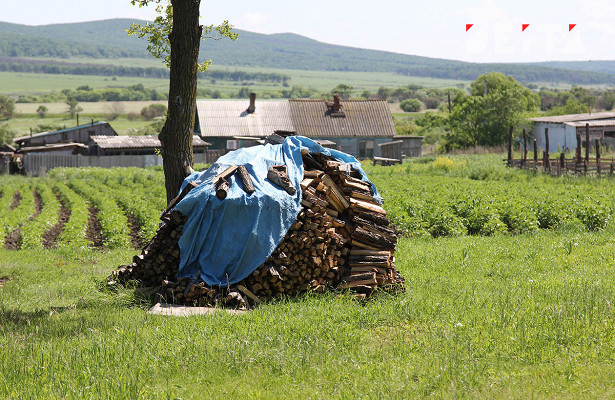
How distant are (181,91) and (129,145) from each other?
40.0 m

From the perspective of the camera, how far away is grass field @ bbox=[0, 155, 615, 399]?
231 inches

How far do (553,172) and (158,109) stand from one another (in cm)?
12445

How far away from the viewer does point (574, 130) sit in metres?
47.8

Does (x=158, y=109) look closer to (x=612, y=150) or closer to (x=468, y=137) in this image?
(x=468, y=137)

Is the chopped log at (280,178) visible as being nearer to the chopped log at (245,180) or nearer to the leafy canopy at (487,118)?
the chopped log at (245,180)

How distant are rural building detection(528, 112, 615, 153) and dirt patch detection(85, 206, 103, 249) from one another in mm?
33803

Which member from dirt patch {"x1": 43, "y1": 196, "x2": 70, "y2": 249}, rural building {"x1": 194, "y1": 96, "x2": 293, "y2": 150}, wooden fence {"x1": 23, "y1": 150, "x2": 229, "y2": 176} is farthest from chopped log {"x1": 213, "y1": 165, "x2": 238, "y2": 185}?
rural building {"x1": 194, "y1": 96, "x2": 293, "y2": 150}

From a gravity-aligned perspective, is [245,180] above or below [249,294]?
above

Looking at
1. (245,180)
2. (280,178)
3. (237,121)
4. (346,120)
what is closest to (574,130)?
(346,120)

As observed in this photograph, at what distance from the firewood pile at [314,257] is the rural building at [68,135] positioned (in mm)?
59176

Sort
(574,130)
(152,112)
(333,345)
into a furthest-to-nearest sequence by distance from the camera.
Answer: (152,112), (574,130), (333,345)

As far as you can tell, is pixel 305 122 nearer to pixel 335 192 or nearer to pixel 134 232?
pixel 134 232

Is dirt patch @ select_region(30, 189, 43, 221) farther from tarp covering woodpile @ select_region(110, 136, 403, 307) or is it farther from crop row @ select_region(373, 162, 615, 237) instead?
tarp covering woodpile @ select_region(110, 136, 403, 307)

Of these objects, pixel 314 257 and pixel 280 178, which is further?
pixel 280 178
